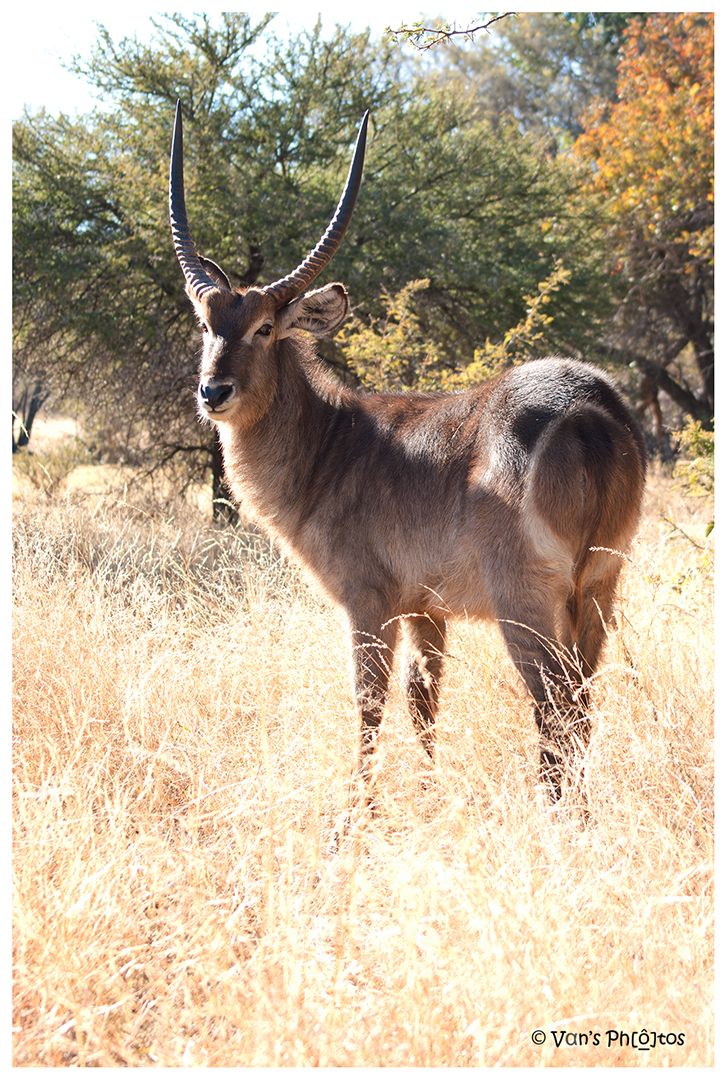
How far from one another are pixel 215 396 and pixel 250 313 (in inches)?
20.2

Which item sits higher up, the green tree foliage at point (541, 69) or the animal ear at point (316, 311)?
the green tree foliage at point (541, 69)

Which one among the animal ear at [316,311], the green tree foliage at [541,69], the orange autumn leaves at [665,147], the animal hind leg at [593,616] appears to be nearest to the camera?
the animal hind leg at [593,616]

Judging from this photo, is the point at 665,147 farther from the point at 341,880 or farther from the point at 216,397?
the point at 341,880

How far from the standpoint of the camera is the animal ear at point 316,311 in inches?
165

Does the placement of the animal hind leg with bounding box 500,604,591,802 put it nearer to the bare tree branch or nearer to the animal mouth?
the animal mouth

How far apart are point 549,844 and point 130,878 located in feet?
4.50

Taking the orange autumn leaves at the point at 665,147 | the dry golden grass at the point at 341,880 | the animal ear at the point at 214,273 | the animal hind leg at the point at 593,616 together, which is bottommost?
the dry golden grass at the point at 341,880

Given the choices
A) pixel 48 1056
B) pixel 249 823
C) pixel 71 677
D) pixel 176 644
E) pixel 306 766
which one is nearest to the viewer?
pixel 48 1056

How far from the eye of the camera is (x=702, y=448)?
254 inches

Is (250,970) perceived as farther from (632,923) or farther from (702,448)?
(702,448)

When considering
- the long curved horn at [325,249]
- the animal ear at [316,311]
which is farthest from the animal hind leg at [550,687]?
the long curved horn at [325,249]

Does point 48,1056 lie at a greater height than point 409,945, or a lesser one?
lesser

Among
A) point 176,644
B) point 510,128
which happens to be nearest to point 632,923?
point 176,644

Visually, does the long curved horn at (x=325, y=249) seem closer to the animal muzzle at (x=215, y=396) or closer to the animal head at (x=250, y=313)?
the animal head at (x=250, y=313)
